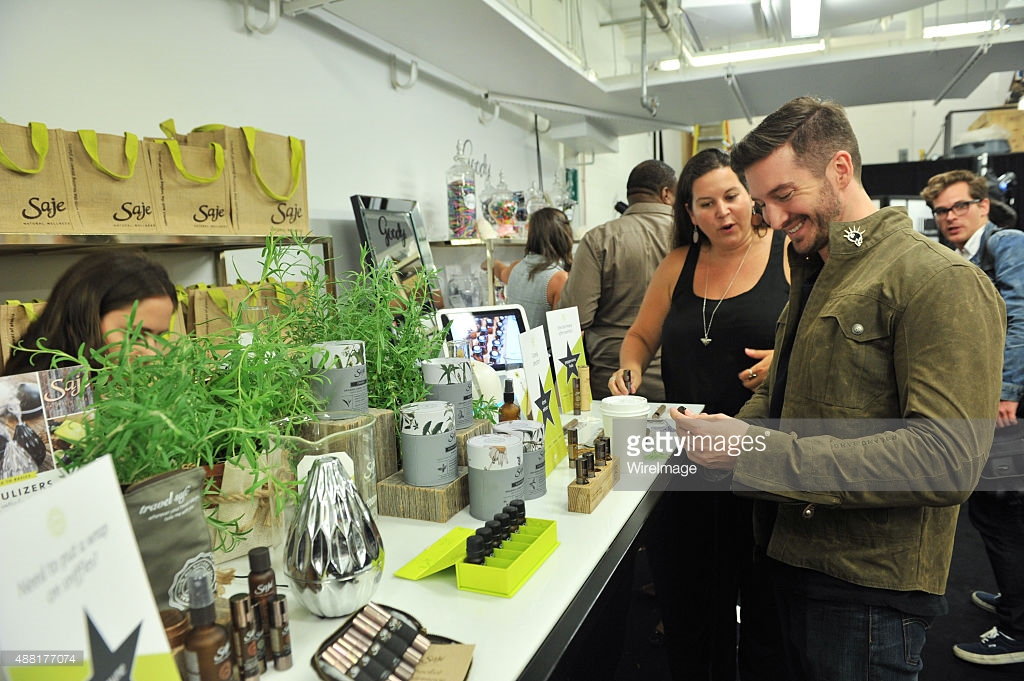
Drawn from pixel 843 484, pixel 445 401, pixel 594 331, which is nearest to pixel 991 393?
pixel 843 484

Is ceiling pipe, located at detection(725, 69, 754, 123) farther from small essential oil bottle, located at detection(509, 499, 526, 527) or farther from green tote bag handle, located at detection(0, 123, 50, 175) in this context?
small essential oil bottle, located at detection(509, 499, 526, 527)

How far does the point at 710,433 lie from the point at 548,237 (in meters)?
2.57

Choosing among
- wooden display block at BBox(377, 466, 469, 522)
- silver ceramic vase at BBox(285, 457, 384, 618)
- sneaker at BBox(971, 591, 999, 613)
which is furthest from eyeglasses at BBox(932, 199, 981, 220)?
silver ceramic vase at BBox(285, 457, 384, 618)

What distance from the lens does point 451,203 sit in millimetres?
4012

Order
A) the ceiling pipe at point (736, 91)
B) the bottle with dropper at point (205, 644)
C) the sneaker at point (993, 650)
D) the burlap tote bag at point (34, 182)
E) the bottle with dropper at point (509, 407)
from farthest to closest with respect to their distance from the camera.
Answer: the ceiling pipe at point (736, 91) → the sneaker at point (993, 650) → the burlap tote bag at point (34, 182) → the bottle with dropper at point (509, 407) → the bottle with dropper at point (205, 644)

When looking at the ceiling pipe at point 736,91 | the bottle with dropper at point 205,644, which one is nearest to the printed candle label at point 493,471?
the bottle with dropper at point 205,644

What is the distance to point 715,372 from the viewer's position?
217 cm

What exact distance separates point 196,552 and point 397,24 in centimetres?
293

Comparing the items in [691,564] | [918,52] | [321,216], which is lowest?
[691,564]

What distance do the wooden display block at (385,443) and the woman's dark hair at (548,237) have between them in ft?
8.02

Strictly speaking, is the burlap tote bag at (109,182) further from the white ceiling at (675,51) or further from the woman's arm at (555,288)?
the woman's arm at (555,288)

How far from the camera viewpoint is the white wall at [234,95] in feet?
7.02

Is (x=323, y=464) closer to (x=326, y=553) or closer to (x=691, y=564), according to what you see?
(x=326, y=553)

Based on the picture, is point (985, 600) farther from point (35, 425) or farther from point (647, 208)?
point (35, 425)
